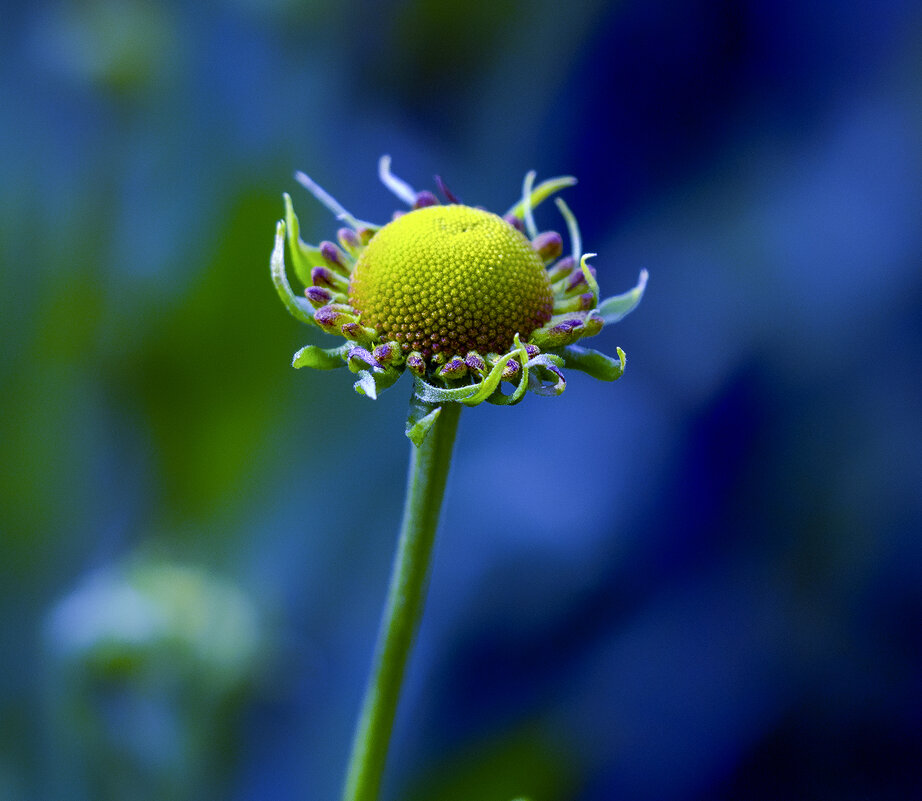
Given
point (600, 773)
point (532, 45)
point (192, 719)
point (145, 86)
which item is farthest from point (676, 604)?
point (145, 86)

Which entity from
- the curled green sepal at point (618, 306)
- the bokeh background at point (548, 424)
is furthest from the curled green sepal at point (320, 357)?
the bokeh background at point (548, 424)

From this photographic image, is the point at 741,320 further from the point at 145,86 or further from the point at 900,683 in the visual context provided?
the point at 145,86

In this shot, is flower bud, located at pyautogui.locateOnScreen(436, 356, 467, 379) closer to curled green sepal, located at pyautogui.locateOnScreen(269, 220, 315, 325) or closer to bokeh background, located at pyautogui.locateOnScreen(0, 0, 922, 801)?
curled green sepal, located at pyautogui.locateOnScreen(269, 220, 315, 325)

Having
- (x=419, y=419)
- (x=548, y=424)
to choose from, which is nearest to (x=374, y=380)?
(x=419, y=419)

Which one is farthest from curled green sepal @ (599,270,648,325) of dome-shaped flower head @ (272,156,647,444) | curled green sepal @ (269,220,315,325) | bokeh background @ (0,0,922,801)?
bokeh background @ (0,0,922,801)

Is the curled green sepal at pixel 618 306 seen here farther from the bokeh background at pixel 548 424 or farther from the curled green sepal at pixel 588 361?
the bokeh background at pixel 548 424

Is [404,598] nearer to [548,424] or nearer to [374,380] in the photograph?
[374,380]
